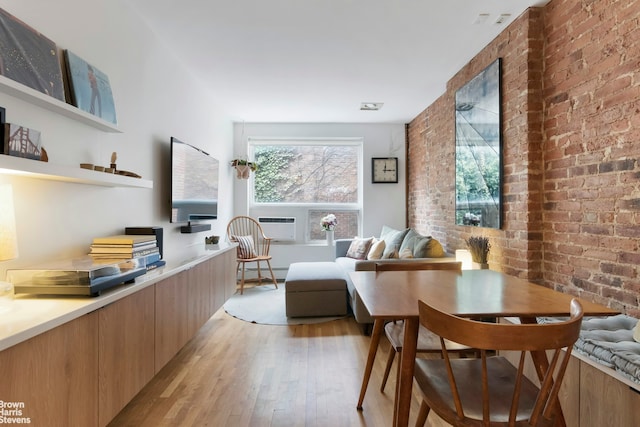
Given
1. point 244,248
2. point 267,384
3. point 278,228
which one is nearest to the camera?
point 267,384

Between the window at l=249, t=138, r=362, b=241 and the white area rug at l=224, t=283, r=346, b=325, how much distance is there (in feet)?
4.17

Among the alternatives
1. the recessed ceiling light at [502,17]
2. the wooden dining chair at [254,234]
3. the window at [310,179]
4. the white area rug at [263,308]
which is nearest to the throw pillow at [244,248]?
the wooden dining chair at [254,234]

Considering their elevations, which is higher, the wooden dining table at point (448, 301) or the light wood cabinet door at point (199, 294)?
the wooden dining table at point (448, 301)

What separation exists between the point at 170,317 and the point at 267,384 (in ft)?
2.51

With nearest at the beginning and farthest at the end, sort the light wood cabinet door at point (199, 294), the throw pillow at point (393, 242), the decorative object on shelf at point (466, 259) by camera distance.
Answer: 1. the light wood cabinet door at point (199, 294)
2. the decorative object on shelf at point (466, 259)
3. the throw pillow at point (393, 242)

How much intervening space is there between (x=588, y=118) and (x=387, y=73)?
1.89 m

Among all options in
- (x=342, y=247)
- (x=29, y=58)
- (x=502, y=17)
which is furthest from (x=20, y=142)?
(x=342, y=247)

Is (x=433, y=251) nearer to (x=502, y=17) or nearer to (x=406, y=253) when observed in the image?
(x=406, y=253)

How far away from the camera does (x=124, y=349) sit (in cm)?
155

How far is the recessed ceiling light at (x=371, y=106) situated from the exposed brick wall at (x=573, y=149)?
1559mm

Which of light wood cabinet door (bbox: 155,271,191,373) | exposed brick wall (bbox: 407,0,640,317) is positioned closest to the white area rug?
light wood cabinet door (bbox: 155,271,191,373)

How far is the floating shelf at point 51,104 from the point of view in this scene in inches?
47.4

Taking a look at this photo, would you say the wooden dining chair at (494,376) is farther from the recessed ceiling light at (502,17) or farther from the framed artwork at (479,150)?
the recessed ceiling light at (502,17)

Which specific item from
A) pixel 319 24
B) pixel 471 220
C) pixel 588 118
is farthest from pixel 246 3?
pixel 471 220
